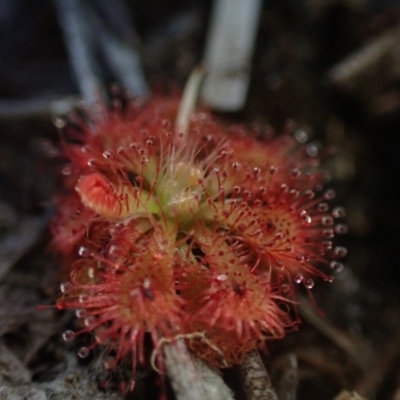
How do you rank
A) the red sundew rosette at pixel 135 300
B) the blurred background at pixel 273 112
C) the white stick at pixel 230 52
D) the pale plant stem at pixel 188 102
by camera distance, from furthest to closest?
the white stick at pixel 230 52 < the pale plant stem at pixel 188 102 < the blurred background at pixel 273 112 < the red sundew rosette at pixel 135 300

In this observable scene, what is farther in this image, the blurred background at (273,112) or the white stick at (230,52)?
the white stick at (230,52)

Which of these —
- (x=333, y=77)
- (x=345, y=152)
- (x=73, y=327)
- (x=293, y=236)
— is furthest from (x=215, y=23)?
(x=73, y=327)

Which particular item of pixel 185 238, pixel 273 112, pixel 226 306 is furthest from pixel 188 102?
pixel 226 306

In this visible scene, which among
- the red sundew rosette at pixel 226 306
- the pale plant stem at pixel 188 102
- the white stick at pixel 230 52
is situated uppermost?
the white stick at pixel 230 52

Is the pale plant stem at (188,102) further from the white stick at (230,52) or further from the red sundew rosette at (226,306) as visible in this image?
the red sundew rosette at (226,306)

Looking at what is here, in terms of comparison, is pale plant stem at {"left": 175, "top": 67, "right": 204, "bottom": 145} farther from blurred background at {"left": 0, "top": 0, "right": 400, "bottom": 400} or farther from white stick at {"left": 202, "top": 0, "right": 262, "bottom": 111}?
blurred background at {"left": 0, "top": 0, "right": 400, "bottom": 400}

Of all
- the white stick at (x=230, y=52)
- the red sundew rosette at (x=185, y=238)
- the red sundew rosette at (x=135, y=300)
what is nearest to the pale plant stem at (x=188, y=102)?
the white stick at (x=230, y=52)

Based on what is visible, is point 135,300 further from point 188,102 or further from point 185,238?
point 188,102

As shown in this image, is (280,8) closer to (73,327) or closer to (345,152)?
(345,152)

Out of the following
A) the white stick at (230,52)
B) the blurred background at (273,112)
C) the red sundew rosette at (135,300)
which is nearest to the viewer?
the red sundew rosette at (135,300)

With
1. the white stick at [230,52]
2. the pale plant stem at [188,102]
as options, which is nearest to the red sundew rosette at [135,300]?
the pale plant stem at [188,102]

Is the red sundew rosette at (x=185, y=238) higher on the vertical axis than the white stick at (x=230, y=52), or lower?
lower

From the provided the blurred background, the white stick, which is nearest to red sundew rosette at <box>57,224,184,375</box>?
the blurred background
